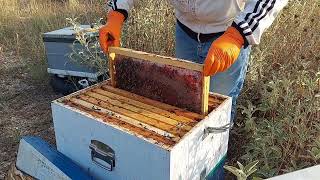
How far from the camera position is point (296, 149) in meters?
2.02

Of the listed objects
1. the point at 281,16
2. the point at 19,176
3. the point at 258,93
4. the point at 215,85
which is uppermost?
the point at 281,16

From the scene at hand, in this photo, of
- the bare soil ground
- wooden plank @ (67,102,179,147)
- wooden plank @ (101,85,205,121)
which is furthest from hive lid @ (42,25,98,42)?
wooden plank @ (67,102,179,147)

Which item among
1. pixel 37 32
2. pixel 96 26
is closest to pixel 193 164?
pixel 96 26

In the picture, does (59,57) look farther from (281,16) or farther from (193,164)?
(193,164)

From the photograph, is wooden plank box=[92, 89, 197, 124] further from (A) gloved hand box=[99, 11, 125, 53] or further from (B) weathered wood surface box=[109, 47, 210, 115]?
(A) gloved hand box=[99, 11, 125, 53]

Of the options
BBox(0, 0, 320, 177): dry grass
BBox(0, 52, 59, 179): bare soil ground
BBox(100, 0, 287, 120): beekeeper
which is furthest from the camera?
BBox(0, 52, 59, 179): bare soil ground

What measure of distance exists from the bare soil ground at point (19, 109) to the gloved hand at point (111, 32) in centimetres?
130

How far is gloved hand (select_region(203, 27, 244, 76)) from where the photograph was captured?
59.9 inches

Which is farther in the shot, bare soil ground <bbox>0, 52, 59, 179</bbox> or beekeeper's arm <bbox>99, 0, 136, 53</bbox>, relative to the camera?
bare soil ground <bbox>0, 52, 59, 179</bbox>

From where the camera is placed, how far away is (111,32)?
2027 mm

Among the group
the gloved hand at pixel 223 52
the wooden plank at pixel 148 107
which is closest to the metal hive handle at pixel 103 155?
the wooden plank at pixel 148 107

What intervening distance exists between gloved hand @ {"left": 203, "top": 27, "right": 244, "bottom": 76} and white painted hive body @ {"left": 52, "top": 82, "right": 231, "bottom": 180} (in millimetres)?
187

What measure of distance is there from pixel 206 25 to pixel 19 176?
1.35 m

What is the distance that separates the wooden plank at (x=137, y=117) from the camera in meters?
1.46
